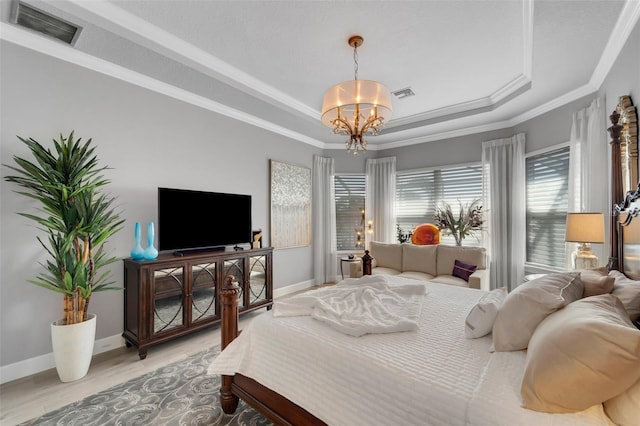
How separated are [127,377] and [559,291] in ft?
10.1

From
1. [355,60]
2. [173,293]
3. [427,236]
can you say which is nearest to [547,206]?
[427,236]

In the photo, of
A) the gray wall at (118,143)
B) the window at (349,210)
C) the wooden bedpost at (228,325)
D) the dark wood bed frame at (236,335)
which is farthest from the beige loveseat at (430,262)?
the wooden bedpost at (228,325)

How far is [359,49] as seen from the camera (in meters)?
2.76

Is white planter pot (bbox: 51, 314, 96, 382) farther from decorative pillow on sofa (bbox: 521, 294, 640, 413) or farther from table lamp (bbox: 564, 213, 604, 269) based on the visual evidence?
table lamp (bbox: 564, 213, 604, 269)

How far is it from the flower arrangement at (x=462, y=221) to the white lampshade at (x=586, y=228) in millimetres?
1860

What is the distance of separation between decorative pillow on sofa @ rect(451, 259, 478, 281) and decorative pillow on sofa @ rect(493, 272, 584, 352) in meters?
2.33

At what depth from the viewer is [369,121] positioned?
263cm

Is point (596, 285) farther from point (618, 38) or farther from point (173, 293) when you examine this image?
point (173, 293)

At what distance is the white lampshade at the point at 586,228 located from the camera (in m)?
2.48

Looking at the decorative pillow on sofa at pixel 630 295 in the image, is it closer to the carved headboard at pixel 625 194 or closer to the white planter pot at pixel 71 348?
the carved headboard at pixel 625 194

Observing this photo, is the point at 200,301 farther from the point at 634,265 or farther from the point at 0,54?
the point at 634,265

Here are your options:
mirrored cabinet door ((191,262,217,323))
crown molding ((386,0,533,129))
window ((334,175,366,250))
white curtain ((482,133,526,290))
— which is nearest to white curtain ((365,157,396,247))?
window ((334,175,366,250))

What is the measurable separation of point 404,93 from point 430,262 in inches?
94.3

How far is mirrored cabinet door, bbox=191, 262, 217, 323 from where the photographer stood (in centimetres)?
302
